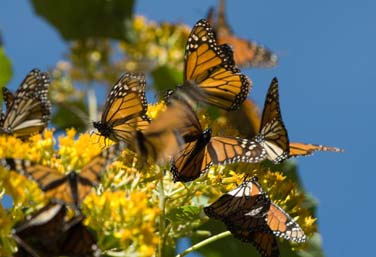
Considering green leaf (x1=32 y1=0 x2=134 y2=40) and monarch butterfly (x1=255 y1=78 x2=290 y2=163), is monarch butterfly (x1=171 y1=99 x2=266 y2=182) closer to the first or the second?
monarch butterfly (x1=255 y1=78 x2=290 y2=163)

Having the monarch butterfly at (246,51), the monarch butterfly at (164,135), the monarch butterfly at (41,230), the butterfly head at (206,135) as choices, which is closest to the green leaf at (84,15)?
the monarch butterfly at (246,51)

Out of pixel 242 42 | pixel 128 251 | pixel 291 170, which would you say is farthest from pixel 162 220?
pixel 242 42

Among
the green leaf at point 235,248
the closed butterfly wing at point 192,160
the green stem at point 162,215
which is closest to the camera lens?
the green stem at point 162,215

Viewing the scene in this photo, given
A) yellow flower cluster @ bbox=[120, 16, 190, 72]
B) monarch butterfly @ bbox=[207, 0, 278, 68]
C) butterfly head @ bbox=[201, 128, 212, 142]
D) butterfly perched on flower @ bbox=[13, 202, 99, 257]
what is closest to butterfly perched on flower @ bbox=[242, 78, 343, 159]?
butterfly head @ bbox=[201, 128, 212, 142]

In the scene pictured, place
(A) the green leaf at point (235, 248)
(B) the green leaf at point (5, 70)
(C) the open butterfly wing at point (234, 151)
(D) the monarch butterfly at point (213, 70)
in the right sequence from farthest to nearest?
(A) the green leaf at point (235, 248) < (D) the monarch butterfly at point (213, 70) < (B) the green leaf at point (5, 70) < (C) the open butterfly wing at point (234, 151)

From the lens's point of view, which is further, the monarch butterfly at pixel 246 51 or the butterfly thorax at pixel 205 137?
the monarch butterfly at pixel 246 51

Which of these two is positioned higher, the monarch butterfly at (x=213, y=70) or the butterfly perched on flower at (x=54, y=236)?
the monarch butterfly at (x=213, y=70)

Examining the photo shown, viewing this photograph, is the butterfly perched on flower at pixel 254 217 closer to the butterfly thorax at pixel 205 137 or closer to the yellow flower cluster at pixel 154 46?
the butterfly thorax at pixel 205 137
